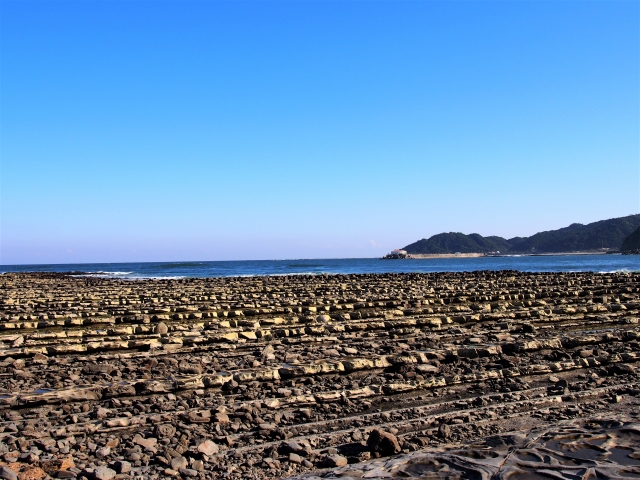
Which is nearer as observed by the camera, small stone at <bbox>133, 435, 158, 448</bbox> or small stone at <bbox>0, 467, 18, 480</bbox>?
small stone at <bbox>0, 467, 18, 480</bbox>

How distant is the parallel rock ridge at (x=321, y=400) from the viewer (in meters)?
4.83

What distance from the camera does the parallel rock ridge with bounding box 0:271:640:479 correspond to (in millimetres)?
4832

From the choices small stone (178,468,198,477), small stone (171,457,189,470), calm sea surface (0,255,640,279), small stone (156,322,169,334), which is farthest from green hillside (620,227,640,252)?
small stone (178,468,198,477)

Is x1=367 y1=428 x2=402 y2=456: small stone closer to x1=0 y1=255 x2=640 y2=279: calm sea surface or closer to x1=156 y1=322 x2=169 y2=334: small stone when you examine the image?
x1=156 y1=322 x2=169 y2=334: small stone

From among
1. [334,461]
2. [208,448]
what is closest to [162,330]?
[208,448]

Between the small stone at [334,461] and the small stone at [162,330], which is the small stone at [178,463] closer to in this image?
the small stone at [334,461]

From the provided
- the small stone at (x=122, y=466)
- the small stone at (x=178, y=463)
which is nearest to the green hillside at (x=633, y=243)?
the small stone at (x=178, y=463)

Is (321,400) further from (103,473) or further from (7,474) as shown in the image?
(7,474)

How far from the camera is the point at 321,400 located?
685 centimetres

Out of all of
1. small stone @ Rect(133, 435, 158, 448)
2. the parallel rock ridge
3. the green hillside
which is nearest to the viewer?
the parallel rock ridge

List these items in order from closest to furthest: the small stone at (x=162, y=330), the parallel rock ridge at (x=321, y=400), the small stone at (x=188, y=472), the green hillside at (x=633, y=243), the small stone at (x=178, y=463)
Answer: the small stone at (x=188, y=472) → the small stone at (x=178, y=463) → the parallel rock ridge at (x=321, y=400) → the small stone at (x=162, y=330) → the green hillside at (x=633, y=243)

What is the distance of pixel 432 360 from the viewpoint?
898cm

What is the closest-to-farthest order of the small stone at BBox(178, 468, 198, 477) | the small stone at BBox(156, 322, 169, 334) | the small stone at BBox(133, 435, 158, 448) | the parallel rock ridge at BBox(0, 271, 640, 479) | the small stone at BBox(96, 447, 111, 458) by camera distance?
the small stone at BBox(178, 468, 198, 477) < the parallel rock ridge at BBox(0, 271, 640, 479) < the small stone at BBox(96, 447, 111, 458) < the small stone at BBox(133, 435, 158, 448) < the small stone at BBox(156, 322, 169, 334)

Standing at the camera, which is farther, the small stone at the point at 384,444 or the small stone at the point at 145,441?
the small stone at the point at 145,441
